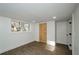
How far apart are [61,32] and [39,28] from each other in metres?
2.16

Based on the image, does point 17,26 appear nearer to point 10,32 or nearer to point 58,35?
point 10,32

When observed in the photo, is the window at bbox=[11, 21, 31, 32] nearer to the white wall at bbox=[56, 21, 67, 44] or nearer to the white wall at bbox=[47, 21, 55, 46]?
the white wall at bbox=[47, 21, 55, 46]

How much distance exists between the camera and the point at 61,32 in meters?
6.10

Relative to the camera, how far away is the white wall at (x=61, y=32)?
5882 millimetres

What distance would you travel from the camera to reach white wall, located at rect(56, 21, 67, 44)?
232 inches

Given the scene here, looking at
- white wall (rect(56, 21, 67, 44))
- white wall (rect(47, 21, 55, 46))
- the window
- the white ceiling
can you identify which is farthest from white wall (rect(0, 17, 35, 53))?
white wall (rect(56, 21, 67, 44))

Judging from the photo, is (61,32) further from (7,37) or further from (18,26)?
(7,37)

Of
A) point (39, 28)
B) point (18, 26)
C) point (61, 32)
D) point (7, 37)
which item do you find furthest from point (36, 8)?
point (39, 28)

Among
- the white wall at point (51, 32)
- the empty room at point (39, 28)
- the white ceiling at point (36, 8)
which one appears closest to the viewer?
the white ceiling at point (36, 8)

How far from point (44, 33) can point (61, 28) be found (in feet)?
5.37

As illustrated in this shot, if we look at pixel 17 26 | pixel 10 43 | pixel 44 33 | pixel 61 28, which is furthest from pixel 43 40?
pixel 10 43

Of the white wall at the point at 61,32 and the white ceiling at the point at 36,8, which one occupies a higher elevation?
the white ceiling at the point at 36,8

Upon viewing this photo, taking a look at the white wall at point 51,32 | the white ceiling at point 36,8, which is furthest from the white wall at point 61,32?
the white ceiling at point 36,8

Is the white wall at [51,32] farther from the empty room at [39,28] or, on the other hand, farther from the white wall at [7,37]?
the white wall at [7,37]
